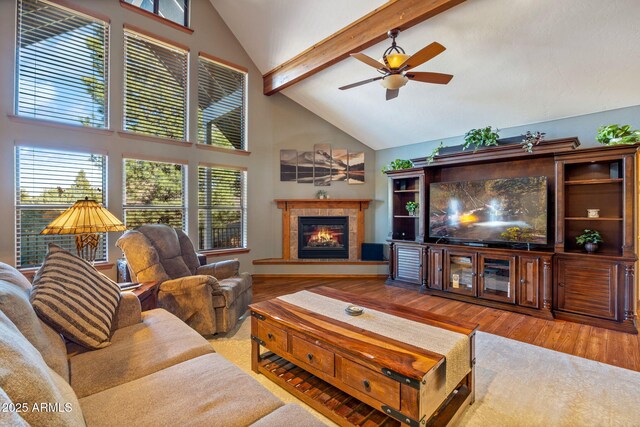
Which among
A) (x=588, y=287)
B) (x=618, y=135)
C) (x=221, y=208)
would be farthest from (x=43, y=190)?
(x=618, y=135)

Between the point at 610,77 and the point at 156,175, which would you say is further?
the point at 156,175

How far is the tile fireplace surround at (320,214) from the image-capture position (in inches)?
217

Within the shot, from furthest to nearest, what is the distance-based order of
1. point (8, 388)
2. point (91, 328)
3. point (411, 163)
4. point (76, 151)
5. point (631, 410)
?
point (411, 163) < point (76, 151) < point (631, 410) < point (91, 328) < point (8, 388)

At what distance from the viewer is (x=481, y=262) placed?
3.94m

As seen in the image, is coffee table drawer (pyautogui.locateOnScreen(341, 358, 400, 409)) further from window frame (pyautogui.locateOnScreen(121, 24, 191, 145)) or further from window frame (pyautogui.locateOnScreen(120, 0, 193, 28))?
window frame (pyautogui.locateOnScreen(120, 0, 193, 28))

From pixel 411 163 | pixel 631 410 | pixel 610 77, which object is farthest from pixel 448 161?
pixel 631 410

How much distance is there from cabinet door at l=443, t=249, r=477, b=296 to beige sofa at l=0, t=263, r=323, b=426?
365 centimetres

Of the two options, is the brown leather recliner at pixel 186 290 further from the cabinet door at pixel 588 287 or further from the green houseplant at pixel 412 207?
the cabinet door at pixel 588 287

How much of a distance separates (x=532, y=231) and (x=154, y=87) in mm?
5502

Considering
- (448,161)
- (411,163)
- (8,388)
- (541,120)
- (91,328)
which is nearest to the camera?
(8,388)

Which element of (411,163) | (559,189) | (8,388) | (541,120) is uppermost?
(541,120)

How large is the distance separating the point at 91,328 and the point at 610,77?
5.11 metres

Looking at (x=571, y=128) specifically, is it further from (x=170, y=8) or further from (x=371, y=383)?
(x=170, y=8)

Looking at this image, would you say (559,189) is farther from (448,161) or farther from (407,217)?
(407,217)
